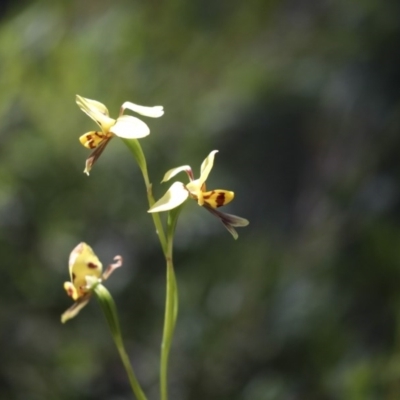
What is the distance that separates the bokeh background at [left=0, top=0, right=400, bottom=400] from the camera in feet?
4.61

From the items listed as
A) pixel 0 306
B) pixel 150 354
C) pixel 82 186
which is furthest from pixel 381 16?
pixel 0 306

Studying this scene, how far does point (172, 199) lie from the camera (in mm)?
529

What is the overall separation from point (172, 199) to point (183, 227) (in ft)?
3.33

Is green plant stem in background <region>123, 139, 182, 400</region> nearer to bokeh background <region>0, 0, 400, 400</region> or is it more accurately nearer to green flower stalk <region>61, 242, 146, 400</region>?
green flower stalk <region>61, 242, 146, 400</region>

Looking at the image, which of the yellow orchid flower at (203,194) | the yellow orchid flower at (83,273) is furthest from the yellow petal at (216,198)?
the yellow orchid flower at (83,273)

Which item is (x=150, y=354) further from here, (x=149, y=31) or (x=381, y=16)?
(x=381, y=16)

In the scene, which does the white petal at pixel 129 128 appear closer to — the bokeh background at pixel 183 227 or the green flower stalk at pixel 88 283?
the green flower stalk at pixel 88 283

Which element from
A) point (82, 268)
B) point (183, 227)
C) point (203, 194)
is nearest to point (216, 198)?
point (203, 194)

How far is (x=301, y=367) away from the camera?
53.6 inches

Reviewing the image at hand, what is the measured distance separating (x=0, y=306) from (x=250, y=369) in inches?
20.1

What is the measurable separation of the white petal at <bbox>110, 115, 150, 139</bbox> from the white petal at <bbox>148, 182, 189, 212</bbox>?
47 millimetres

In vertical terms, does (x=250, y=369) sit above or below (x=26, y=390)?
above

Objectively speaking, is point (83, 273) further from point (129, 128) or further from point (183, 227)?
point (183, 227)

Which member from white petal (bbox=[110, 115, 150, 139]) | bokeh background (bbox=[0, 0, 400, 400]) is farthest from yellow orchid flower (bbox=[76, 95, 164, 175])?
bokeh background (bbox=[0, 0, 400, 400])
